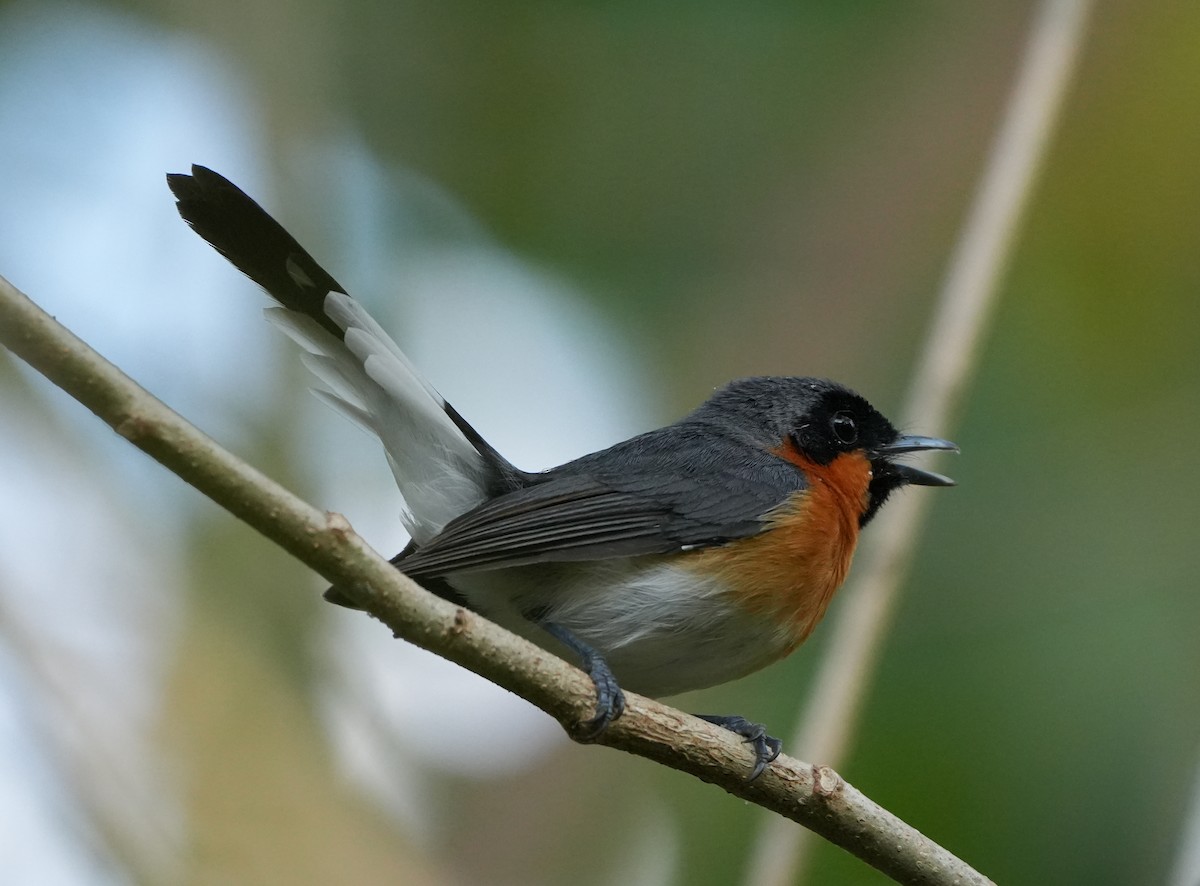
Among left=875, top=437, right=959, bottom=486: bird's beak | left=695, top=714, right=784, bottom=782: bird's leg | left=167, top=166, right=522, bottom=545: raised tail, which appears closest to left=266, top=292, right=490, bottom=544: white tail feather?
left=167, top=166, right=522, bottom=545: raised tail

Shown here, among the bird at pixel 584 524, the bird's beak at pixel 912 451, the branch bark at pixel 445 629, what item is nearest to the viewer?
the branch bark at pixel 445 629

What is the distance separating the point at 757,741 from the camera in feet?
10.0

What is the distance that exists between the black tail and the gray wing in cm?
76

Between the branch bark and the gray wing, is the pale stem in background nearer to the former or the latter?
the branch bark

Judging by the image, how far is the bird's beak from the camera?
427cm

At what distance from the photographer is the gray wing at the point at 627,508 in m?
3.51

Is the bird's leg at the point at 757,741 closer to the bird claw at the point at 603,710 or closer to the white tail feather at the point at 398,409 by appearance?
the bird claw at the point at 603,710

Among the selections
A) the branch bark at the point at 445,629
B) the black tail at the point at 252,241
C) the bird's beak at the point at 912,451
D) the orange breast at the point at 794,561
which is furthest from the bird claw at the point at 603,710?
the bird's beak at the point at 912,451

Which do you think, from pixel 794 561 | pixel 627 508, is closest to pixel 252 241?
pixel 627 508

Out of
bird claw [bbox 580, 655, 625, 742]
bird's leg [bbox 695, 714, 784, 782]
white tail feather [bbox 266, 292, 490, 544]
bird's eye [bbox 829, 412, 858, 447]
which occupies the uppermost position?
bird's eye [bbox 829, 412, 858, 447]

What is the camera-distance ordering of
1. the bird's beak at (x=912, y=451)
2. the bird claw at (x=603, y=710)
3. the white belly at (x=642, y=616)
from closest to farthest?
the bird claw at (x=603, y=710) < the white belly at (x=642, y=616) < the bird's beak at (x=912, y=451)

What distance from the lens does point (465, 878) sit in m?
4.72

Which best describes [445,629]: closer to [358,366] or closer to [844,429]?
[358,366]

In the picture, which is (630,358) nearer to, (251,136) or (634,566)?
(251,136)
